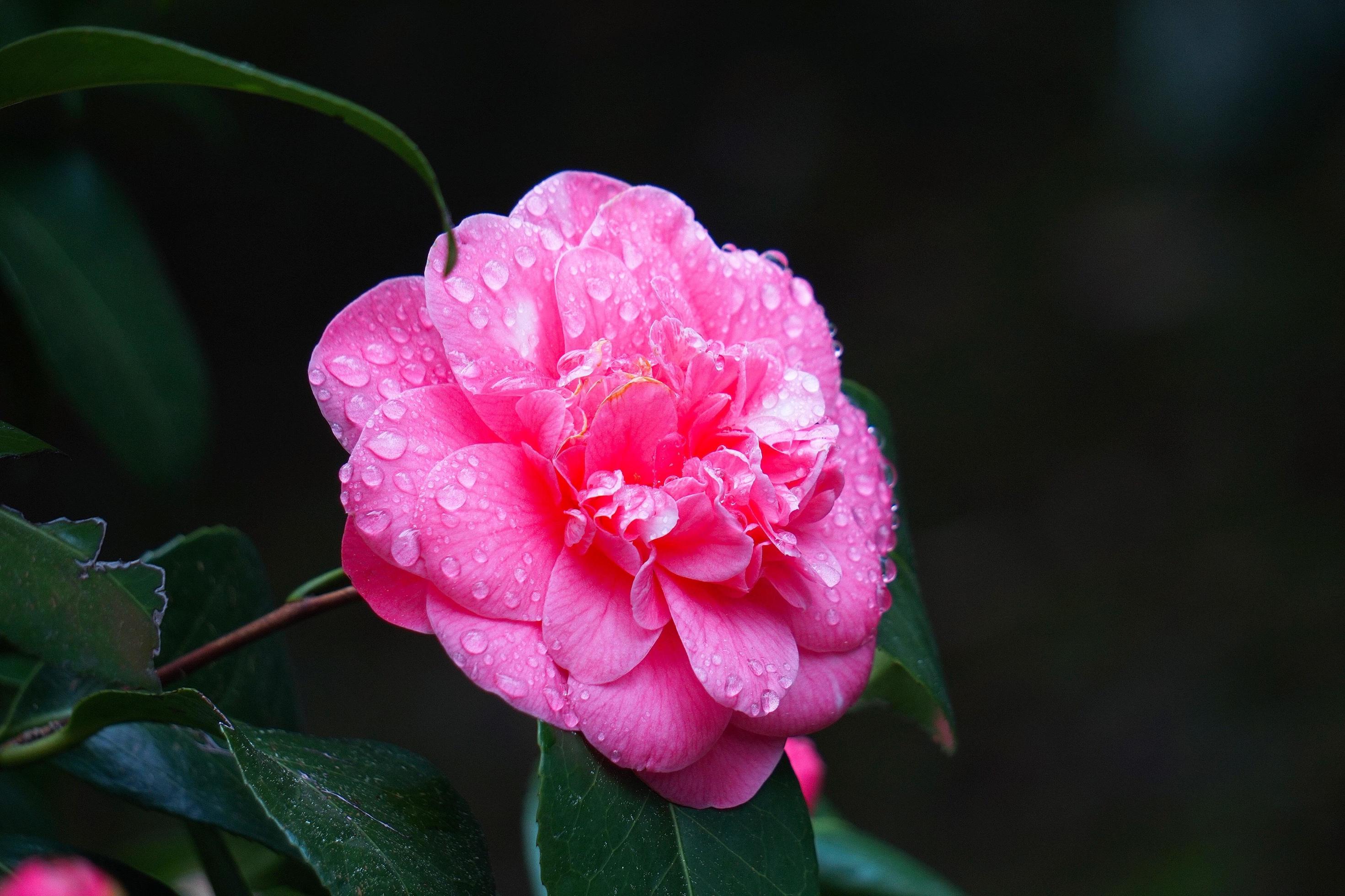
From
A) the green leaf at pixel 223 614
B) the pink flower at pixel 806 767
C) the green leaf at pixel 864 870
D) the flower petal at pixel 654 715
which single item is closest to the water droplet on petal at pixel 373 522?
the flower petal at pixel 654 715

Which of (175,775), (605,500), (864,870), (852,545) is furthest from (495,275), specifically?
(864,870)

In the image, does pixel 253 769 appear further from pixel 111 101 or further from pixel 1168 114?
pixel 1168 114

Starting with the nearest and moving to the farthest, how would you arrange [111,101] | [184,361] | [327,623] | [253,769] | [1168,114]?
1. [253,769]
2. [184,361]
3. [111,101]
4. [327,623]
5. [1168,114]

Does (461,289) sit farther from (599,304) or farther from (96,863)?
(96,863)

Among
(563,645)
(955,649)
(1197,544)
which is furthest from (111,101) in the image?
(1197,544)

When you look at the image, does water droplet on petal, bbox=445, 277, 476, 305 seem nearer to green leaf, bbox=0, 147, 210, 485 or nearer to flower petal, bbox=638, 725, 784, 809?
flower petal, bbox=638, 725, 784, 809

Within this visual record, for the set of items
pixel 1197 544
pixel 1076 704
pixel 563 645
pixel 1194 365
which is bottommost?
pixel 1076 704
